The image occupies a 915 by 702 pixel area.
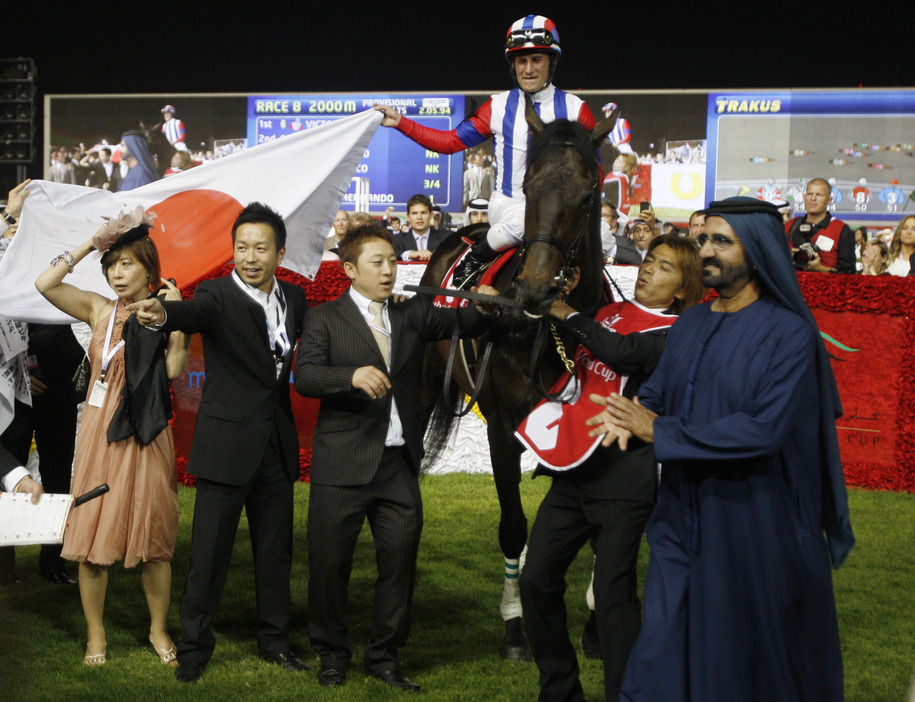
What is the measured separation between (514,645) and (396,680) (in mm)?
819

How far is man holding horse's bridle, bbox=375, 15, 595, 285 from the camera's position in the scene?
A: 4.69 m

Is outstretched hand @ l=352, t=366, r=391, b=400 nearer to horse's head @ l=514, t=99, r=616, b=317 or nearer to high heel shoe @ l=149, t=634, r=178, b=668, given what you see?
horse's head @ l=514, t=99, r=616, b=317

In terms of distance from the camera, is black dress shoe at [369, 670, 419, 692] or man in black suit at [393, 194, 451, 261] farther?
man in black suit at [393, 194, 451, 261]

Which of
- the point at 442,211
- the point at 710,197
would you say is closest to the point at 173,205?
the point at 442,211

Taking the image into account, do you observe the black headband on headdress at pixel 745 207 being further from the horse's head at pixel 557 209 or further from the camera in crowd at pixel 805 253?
the camera in crowd at pixel 805 253

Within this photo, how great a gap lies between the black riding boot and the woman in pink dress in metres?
1.59

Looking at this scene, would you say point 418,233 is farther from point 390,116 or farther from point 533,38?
point 533,38

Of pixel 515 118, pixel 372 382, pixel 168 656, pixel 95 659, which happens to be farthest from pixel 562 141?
pixel 95 659

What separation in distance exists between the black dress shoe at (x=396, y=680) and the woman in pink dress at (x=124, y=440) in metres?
1.13

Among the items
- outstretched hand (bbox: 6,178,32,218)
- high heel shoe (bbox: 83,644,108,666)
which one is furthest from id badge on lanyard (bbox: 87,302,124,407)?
high heel shoe (bbox: 83,644,108,666)

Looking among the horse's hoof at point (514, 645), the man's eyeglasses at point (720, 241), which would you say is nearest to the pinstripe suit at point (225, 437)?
the horse's hoof at point (514, 645)

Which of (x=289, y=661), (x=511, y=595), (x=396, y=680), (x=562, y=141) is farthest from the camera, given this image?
(x=511, y=595)

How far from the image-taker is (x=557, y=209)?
388 centimetres

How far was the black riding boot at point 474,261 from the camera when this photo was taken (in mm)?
5270
